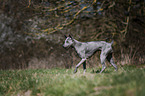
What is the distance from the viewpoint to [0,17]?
1567cm

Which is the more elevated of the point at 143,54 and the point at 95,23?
the point at 95,23

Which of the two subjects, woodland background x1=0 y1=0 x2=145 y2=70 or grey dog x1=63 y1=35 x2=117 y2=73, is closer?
grey dog x1=63 y1=35 x2=117 y2=73

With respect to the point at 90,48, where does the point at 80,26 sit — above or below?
above

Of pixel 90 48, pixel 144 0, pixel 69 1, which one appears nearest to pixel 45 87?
pixel 90 48

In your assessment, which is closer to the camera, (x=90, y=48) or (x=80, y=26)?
(x=90, y=48)

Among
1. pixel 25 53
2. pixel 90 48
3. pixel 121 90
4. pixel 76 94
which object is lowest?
pixel 25 53

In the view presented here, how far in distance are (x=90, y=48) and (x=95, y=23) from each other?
6757 mm

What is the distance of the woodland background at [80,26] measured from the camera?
344 inches

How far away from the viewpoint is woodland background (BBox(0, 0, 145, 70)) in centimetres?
875

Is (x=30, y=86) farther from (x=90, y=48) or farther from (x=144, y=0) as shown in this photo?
(x=144, y=0)

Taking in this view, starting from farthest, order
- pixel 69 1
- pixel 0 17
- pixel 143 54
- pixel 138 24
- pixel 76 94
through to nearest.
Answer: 1. pixel 0 17
2. pixel 138 24
3. pixel 143 54
4. pixel 69 1
5. pixel 76 94

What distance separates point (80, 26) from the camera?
12.1 m

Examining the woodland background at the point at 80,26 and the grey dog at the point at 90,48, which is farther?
the woodland background at the point at 80,26

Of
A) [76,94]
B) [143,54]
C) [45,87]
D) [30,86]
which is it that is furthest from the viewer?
[143,54]
